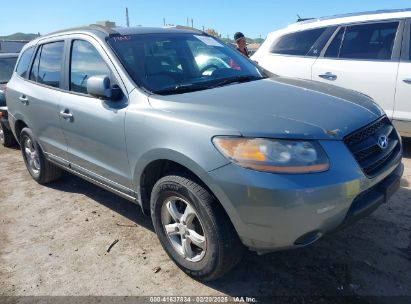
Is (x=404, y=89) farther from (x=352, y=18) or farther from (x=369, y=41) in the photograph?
(x=352, y=18)

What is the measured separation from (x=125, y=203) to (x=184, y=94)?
1814mm

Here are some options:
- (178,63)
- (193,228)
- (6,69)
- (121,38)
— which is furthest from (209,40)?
(6,69)

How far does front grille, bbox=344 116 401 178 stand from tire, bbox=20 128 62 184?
3.53m

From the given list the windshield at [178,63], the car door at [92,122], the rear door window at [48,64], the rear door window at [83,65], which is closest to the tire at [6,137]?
the rear door window at [48,64]

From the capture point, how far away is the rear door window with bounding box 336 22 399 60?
200 inches

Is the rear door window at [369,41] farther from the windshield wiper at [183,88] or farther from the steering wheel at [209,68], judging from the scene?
the windshield wiper at [183,88]

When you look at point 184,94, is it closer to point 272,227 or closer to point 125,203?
point 272,227

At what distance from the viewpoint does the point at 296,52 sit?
5.84m

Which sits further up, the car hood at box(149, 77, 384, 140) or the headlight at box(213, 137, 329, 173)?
the car hood at box(149, 77, 384, 140)

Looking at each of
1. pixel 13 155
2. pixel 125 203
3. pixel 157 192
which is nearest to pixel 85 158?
pixel 125 203

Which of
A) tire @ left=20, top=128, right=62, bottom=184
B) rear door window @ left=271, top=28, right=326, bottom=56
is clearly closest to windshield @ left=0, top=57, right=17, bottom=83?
tire @ left=20, top=128, right=62, bottom=184

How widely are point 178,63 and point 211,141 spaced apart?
1291mm

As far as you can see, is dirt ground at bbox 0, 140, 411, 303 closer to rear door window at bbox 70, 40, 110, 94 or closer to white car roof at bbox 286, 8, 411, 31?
rear door window at bbox 70, 40, 110, 94

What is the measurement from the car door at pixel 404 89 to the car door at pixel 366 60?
0.20ft
